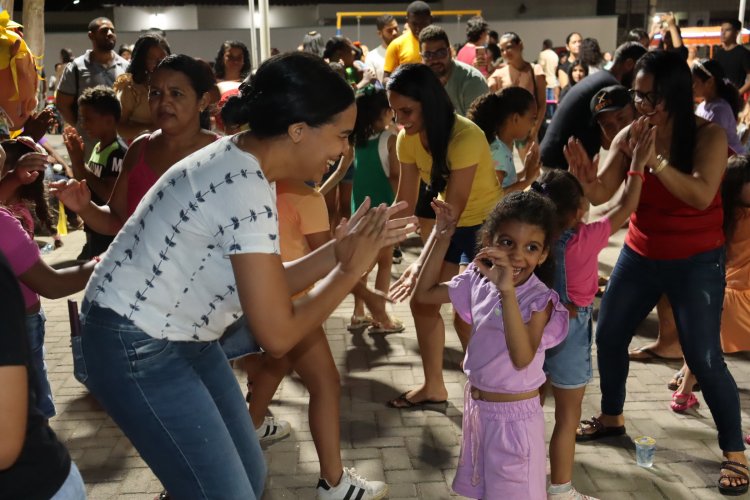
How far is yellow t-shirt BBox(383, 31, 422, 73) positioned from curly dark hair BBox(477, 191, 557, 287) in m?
5.41

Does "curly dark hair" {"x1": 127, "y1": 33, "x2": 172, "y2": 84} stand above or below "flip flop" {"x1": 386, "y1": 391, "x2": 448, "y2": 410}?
above

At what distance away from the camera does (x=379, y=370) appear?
4.96 m

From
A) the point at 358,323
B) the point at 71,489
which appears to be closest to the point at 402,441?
the point at 358,323

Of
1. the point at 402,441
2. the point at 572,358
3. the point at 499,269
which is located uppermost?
the point at 499,269

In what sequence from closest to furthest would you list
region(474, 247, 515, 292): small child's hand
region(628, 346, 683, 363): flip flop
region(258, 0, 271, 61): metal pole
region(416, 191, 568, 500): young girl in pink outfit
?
region(474, 247, 515, 292): small child's hand
region(416, 191, 568, 500): young girl in pink outfit
region(628, 346, 683, 363): flip flop
region(258, 0, 271, 61): metal pole

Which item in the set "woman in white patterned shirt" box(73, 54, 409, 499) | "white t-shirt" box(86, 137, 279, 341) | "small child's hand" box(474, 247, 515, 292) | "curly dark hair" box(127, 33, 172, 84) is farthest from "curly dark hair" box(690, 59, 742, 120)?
"white t-shirt" box(86, 137, 279, 341)

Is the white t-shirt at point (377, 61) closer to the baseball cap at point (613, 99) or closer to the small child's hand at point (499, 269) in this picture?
the baseball cap at point (613, 99)

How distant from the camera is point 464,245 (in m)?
4.08

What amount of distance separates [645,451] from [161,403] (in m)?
2.45

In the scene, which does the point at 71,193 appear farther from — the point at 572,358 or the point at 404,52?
the point at 404,52

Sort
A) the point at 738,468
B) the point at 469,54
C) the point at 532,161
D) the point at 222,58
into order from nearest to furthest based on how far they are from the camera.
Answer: the point at 738,468
the point at 532,161
the point at 222,58
the point at 469,54

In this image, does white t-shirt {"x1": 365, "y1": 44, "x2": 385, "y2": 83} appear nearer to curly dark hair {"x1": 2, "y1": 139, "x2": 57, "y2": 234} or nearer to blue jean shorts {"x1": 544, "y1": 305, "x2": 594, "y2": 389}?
curly dark hair {"x1": 2, "y1": 139, "x2": 57, "y2": 234}

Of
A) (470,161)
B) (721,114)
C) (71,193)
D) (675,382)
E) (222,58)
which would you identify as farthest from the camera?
(222,58)

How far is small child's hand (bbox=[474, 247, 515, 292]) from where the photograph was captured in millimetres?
2557
